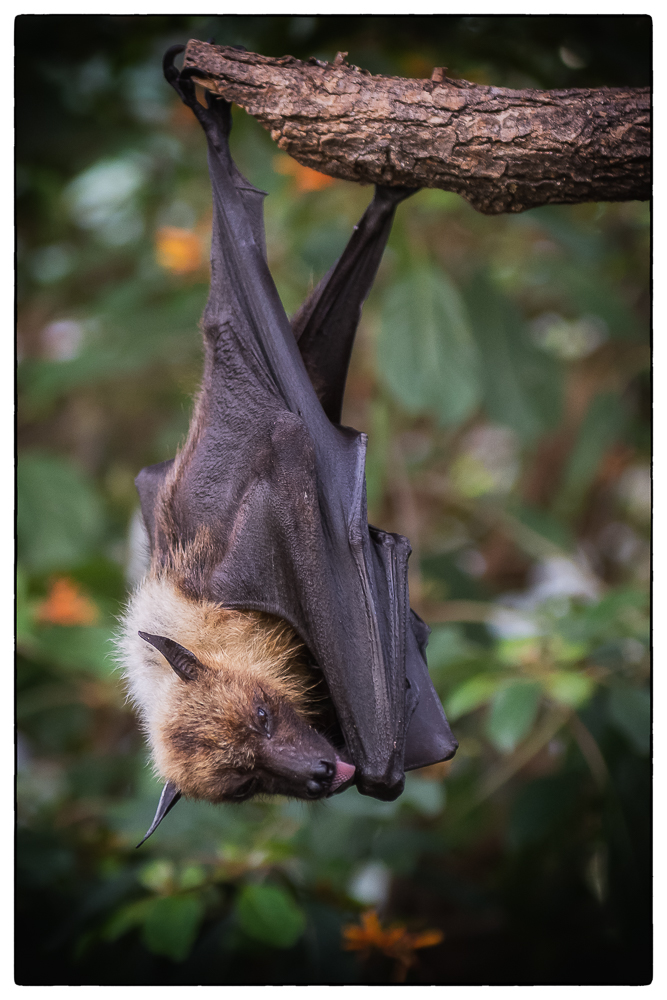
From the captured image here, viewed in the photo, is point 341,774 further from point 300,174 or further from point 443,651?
point 300,174

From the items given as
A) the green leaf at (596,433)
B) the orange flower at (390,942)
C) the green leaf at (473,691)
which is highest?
the green leaf at (596,433)

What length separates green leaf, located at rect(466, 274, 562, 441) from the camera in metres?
3.60

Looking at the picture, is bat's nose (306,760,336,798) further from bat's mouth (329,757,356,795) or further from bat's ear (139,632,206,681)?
bat's ear (139,632,206,681)

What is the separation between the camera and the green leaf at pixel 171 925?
2.34 meters

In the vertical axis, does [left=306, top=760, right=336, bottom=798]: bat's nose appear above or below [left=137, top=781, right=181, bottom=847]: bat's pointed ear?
above

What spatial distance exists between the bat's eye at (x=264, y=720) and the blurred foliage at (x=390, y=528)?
52cm

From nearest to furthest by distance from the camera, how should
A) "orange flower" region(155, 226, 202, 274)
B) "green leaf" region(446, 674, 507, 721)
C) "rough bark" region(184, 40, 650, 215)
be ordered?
"rough bark" region(184, 40, 650, 215) < "green leaf" region(446, 674, 507, 721) < "orange flower" region(155, 226, 202, 274)

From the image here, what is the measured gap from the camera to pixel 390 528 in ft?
14.4

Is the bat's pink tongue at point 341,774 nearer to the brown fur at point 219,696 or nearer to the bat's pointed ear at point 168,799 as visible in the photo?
the brown fur at point 219,696

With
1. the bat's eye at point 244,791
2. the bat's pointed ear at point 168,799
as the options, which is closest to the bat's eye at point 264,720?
the bat's eye at point 244,791

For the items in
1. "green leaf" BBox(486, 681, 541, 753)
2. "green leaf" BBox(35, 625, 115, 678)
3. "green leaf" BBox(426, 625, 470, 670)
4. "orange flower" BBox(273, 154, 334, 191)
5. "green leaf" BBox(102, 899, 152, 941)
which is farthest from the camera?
"orange flower" BBox(273, 154, 334, 191)

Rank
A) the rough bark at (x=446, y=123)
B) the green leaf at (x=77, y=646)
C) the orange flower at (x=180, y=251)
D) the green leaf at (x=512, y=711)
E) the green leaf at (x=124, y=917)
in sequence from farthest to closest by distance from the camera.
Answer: the orange flower at (x=180, y=251) < the green leaf at (x=77, y=646) < the green leaf at (x=124, y=917) < the green leaf at (x=512, y=711) < the rough bark at (x=446, y=123)

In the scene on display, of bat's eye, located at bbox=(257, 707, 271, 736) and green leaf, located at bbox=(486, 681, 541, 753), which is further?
green leaf, located at bbox=(486, 681, 541, 753)

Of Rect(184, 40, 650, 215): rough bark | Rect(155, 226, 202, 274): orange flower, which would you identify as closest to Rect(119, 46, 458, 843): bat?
Rect(184, 40, 650, 215): rough bark
